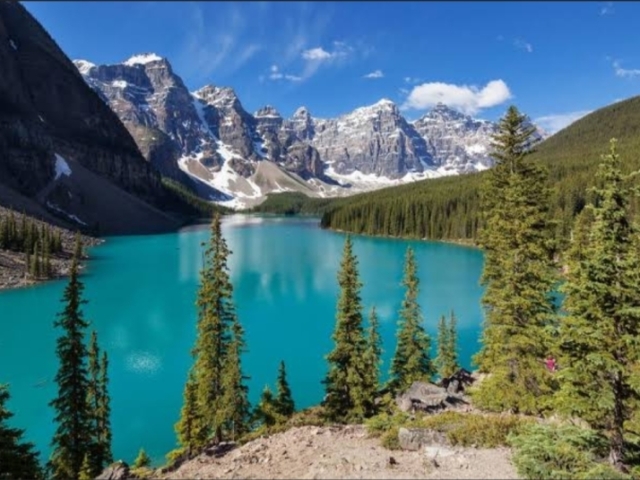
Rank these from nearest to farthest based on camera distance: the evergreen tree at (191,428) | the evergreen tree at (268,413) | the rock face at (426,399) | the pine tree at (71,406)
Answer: the pine tree at (71,406)
the rock face at (426,399)
the evergreen tree at (191,428)
the evergreen tree at (268,413)

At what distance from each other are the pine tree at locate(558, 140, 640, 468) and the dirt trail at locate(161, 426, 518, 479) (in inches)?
114

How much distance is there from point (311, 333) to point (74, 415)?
28.5 metres

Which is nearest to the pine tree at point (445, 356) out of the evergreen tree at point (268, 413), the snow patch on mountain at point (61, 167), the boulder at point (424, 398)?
the boulder at point (424, 398)

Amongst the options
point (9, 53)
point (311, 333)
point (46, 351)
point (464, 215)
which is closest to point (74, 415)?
point (46, 351)

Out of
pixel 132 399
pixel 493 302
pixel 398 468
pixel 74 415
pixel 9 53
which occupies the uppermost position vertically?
pixel 9 53

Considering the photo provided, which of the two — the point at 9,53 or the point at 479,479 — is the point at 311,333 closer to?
the point at 479,479

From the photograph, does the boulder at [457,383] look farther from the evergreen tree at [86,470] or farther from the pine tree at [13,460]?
the pine tree at [13,460]

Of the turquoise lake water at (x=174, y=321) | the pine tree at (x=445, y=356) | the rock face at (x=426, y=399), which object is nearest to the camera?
the rock face at (x=426, y=399)

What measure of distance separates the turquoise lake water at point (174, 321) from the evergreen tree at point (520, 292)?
15933 millimetres

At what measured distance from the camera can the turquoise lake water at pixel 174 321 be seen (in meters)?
31.9

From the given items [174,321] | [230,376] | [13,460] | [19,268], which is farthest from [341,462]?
[19,268]

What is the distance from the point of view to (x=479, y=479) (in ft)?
41.5

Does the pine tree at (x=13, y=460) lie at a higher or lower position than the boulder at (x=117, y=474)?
lower

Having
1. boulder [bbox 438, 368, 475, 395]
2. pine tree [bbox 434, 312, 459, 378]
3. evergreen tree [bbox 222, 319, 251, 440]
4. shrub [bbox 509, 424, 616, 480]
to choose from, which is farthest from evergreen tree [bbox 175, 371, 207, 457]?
pine tree [bbox 434, 312, 459, 378]
